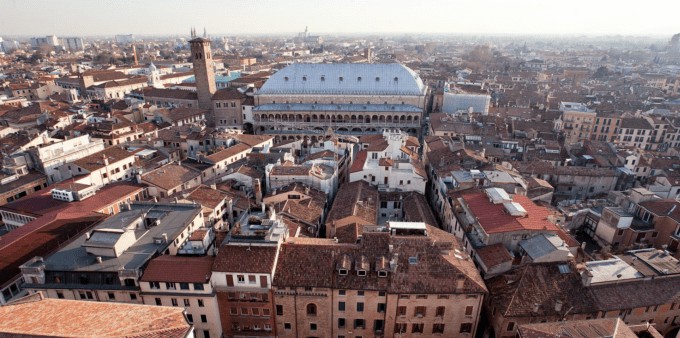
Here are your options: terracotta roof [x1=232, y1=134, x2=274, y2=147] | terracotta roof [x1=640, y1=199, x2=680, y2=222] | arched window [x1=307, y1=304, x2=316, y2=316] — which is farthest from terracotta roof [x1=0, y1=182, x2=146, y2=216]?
terracotta roof [x1=640, y1=199, x2=680, y2=222]

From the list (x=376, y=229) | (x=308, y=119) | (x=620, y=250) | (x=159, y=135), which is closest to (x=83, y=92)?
(x=159, y=135)

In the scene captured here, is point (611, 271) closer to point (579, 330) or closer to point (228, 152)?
point (579, 330)

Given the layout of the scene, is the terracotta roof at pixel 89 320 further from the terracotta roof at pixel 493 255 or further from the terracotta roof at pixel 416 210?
the terracotta roof at pixel 416 210

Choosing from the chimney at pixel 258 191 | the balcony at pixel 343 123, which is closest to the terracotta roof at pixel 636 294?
the chimney at pixel 258 191

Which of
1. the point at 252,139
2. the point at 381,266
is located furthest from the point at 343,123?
the point at 381,266

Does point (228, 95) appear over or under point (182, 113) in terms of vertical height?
over

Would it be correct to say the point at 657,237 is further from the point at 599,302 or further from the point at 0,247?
the point at 0,247
